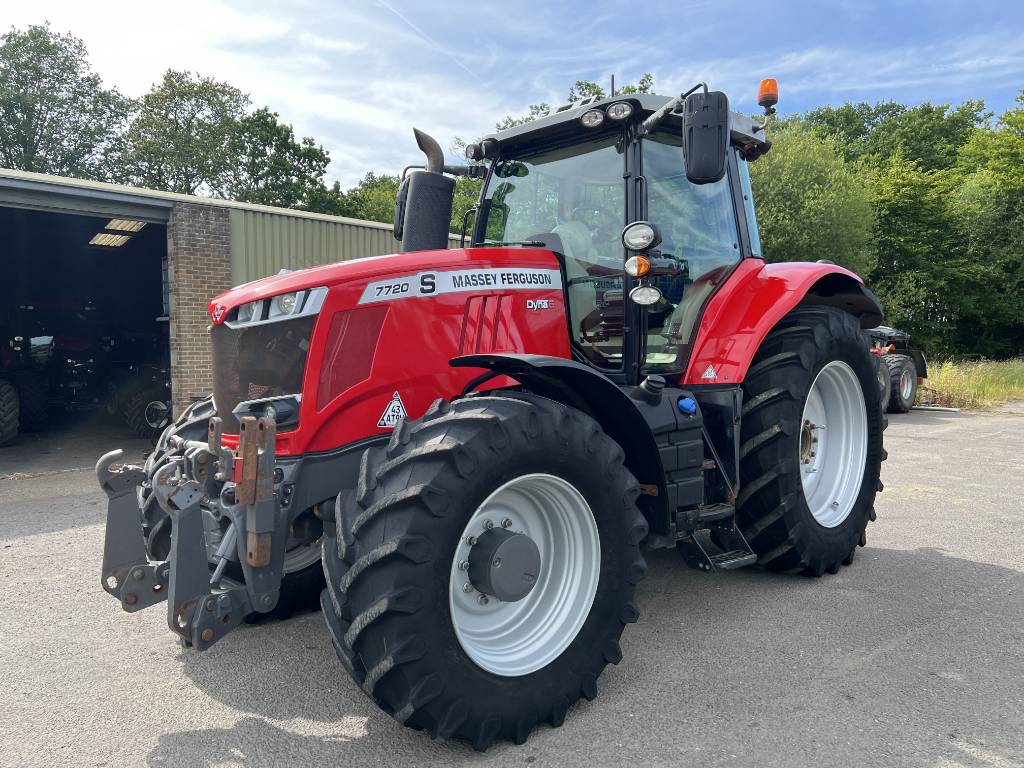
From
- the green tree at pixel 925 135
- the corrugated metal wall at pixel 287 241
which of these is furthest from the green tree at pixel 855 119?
the corrugated metal wall at pixel 287 241

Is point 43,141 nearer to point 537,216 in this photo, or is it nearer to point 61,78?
point 61,78

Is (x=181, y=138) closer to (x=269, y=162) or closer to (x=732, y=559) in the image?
(x=269, y=162)

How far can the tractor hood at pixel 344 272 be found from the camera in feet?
9.14

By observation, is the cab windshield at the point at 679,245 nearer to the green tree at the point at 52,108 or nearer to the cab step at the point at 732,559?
the cab step at the point at 732,559

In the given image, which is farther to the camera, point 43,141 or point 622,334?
point 43,141

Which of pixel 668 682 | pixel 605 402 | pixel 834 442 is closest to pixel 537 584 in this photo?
pixel 668 682

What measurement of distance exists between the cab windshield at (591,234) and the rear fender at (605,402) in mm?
536

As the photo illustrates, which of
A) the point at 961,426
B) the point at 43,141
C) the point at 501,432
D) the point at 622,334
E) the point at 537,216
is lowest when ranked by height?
the point at 961,426

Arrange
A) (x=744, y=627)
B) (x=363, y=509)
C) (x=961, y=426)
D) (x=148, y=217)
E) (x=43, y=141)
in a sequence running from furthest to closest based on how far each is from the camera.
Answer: (x=43, y=141) < (x=961, y=426) < (x=148, y=217) < (x=744, y=627) < (x=363, y=509)

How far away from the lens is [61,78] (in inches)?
1359

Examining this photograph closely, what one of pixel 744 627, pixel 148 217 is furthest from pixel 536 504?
pixel 148 217

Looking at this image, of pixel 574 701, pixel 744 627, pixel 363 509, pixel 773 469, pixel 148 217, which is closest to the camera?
pixel 363 509

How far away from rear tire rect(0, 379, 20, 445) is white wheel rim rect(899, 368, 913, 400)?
1435 centimetres

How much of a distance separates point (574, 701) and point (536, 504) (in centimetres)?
70
